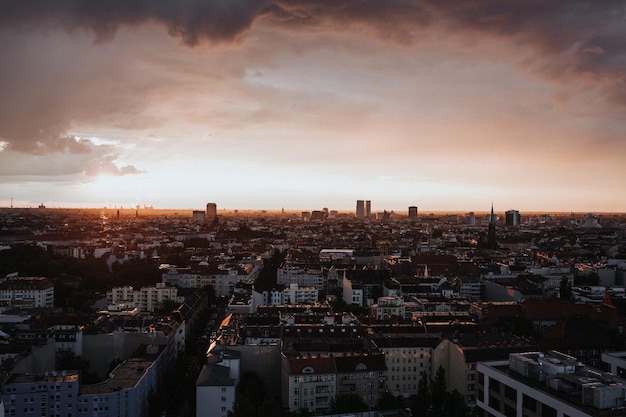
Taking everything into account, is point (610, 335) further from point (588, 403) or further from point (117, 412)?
point (117, 412)

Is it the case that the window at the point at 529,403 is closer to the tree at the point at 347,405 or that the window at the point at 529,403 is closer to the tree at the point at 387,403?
the tree at the point at 387,403

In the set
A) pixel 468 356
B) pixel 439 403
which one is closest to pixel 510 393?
pixel 439 403

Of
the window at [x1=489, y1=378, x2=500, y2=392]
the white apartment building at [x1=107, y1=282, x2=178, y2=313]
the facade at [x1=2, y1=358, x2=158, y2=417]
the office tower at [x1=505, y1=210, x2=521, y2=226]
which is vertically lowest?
the facade at [x1=2, y1=358, x2=158, y2=417]

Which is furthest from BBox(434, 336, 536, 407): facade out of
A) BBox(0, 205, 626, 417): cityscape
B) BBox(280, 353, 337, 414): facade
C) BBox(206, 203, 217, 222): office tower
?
BBox(206, 203, 217, 222): office tower

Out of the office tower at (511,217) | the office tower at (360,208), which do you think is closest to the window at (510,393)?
the office tower at (511,217)

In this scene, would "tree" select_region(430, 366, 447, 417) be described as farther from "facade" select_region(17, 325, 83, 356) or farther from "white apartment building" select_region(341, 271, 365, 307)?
"white apartment building" select_region(341, 271, 365, 307)

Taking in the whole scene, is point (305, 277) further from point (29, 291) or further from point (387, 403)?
point (387, 403)

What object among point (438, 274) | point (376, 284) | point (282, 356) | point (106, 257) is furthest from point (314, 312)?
point (106, 257)

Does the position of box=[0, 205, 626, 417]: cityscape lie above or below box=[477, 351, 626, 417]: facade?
below
